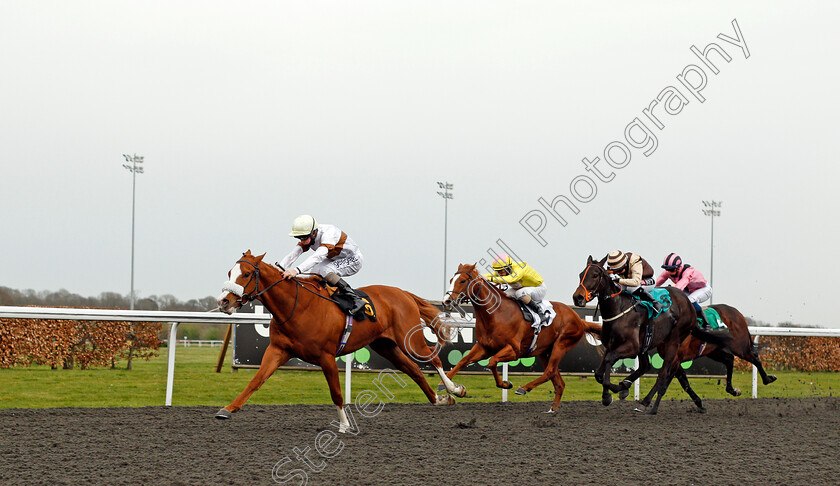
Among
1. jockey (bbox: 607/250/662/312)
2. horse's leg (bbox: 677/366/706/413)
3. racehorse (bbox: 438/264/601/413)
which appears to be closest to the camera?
jockey (bbox: 607/250/662/312)

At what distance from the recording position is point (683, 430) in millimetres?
6547

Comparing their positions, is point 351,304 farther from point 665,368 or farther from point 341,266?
point 665,368

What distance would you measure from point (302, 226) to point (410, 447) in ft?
6.16

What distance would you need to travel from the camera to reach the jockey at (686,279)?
8.75m

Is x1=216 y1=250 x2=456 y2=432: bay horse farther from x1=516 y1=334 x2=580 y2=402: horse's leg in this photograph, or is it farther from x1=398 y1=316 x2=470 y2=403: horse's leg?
x1=516 y1=334 x2=580 y2=402: horse's leg

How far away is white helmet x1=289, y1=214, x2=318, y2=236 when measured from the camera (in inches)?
239

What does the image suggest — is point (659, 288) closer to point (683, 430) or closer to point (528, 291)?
point (528, 291)


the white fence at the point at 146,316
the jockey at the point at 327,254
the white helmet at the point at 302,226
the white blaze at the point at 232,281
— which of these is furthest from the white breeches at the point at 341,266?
the white fence at the point at 146,316

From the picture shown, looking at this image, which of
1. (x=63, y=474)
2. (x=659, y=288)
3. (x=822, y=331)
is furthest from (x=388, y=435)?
(x=822, y=331)

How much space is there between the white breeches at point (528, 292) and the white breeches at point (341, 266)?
212 centimetres

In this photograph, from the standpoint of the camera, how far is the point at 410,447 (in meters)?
5.27

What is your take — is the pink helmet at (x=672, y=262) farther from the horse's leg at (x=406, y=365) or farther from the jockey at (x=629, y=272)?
the horse's leg at (x=406, y=365)

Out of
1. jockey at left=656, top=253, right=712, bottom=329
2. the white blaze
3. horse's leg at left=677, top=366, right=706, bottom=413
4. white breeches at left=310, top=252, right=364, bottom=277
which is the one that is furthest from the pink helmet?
the white blaze

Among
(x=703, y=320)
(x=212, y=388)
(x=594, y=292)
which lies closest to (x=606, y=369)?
(x=594, y=292)
